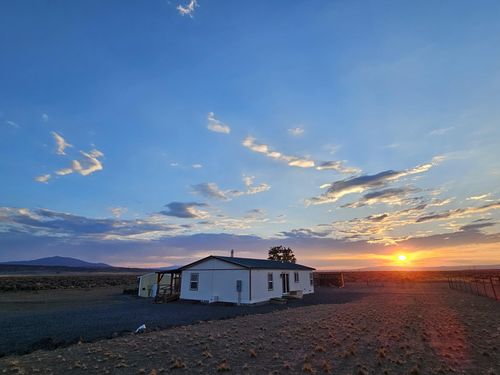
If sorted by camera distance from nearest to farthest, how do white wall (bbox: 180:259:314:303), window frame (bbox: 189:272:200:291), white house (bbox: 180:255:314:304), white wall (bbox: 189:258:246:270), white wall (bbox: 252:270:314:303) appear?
white house (bbox: 180:255:314:304) → white wall (bbox: 180:259:314:303) → white wall (bbox: 252:270:314:303) → white wall (bbox: 189:258:246:270) → window frame (bbox: 189:272:200:291)

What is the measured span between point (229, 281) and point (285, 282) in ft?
24.7

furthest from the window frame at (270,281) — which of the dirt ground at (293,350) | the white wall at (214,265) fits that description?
the dirt ground at (293,350)

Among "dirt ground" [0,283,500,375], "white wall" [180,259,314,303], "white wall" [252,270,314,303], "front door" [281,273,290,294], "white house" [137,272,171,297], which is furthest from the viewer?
"white house" [137,272,171,297]

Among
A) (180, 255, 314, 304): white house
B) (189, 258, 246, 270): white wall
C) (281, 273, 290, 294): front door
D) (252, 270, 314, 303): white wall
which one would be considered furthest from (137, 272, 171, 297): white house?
(281, 273, 290, 294): front door

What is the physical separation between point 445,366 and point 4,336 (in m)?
15.7

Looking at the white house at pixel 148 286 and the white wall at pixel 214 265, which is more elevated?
the white wall at pixel 214 265

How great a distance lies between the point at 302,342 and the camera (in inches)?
439

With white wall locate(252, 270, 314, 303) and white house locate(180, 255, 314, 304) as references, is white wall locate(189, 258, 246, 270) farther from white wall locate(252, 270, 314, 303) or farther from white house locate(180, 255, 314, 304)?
white wall locate(252, 270, 314, 303)

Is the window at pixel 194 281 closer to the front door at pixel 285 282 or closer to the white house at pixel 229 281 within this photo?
the white house at pixel 229 281

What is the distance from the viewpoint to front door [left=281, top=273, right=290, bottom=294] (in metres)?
30.4

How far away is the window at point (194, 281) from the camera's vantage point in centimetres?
2748

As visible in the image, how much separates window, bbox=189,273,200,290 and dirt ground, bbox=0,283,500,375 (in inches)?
506

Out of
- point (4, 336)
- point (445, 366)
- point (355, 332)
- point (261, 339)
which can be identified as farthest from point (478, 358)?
point (4, 336)

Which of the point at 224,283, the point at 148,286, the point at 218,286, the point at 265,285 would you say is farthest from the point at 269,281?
the point at 148,286
